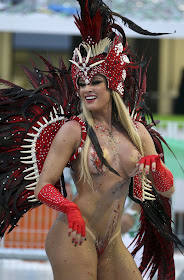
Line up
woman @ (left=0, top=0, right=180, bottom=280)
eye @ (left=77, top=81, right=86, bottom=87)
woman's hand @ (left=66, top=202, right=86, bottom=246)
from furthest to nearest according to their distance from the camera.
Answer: eye @ (left=77, top=81, right=86, bottom=87) → woman @ (left=0, top=0, right=180, bottom=280) → woman's hand @ (left=66, top=202, right=86, bottom=246)

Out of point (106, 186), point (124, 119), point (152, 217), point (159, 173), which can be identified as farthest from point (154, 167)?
point (152, 217)

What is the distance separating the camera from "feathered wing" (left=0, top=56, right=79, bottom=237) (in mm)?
3266

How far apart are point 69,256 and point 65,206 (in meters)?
0.31

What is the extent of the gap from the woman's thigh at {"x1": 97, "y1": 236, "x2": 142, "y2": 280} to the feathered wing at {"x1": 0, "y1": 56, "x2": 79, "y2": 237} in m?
0.51

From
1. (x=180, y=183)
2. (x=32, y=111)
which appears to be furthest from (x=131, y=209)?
(x=32, y=111)

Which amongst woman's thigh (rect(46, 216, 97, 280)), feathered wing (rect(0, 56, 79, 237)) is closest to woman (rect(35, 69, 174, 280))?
woman's thigh (rect(46, 216, 97, 280))

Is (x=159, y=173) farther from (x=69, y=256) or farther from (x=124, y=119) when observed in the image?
(x=69, y=256)

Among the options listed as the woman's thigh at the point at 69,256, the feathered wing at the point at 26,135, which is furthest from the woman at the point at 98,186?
the feathered wing at the point at 26,135

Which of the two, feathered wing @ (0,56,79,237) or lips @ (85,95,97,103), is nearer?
lips @ (85,95,97,103)

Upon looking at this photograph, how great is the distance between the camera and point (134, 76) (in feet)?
11.6

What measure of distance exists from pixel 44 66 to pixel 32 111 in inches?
14.2

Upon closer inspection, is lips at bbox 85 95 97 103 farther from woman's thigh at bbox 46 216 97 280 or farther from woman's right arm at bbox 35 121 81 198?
woman's thigh at bbox 46 216 97 280

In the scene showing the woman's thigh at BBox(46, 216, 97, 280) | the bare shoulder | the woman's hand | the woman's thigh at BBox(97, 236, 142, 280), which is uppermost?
the bare shoulder

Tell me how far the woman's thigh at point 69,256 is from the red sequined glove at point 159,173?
450 millimetres
